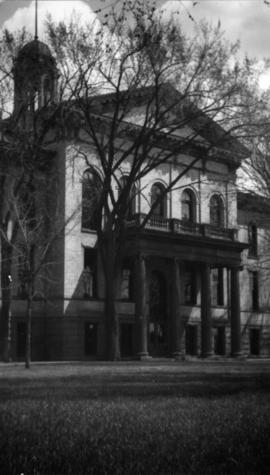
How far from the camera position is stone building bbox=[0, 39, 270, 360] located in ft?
129

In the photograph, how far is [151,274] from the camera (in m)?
45.0

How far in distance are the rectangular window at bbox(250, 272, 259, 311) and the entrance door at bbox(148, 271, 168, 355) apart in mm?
10035

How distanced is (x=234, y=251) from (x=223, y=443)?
39.4m

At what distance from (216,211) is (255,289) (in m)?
7.38

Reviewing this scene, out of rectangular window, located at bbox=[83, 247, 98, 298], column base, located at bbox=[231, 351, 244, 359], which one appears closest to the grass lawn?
rectangular window, located at bbox=[83, 247, 98, 298]

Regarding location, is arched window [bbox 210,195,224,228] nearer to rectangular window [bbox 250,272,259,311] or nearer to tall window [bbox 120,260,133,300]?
rectangular window [bbox 250,272,259,311]

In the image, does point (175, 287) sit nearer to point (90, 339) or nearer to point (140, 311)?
point (140, 311)

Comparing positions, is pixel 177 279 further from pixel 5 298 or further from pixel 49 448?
pixel 49 448

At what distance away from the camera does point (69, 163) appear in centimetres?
4059

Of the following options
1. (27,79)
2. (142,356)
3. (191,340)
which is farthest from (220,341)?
(27,79)

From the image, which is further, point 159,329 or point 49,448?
point 159,329

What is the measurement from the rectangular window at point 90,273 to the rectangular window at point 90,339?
1.78 meters

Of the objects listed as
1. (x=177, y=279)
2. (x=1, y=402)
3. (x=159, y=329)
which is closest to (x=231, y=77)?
(x=177, y=279)

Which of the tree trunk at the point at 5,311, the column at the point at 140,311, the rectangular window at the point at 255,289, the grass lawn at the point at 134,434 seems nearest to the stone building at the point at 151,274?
the column at the point at 140,311
